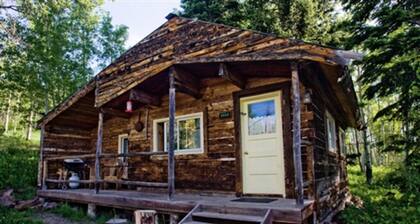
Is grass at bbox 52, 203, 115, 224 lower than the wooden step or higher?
lower

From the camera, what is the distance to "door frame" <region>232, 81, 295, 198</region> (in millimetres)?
5445

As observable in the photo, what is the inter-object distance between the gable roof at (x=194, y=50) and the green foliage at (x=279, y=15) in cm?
612

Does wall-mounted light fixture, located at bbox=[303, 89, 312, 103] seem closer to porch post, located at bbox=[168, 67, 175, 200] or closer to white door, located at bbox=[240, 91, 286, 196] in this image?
white door, located at bbox=[240, 91, 286, 196]

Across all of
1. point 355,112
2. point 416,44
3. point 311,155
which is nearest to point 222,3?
point 355,112

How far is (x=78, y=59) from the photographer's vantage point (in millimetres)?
18969

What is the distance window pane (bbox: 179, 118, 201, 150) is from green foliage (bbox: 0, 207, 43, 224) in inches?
128

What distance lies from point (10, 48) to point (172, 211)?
40.6 feet

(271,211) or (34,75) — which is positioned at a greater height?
(34,75)

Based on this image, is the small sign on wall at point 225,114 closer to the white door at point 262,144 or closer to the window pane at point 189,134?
the white door at point 262,144

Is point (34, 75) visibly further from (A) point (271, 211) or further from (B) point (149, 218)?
(A) point (271, 211)

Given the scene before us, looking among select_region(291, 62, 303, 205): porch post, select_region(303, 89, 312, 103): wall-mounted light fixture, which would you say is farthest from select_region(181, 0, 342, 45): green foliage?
select_region(291, 62, 303, 205): porch post

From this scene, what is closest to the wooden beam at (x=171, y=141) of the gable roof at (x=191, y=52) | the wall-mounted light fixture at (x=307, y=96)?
the gable roof at (x=191, y=52)

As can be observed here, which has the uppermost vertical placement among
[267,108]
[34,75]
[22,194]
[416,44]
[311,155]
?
[34,75]

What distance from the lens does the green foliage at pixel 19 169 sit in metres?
9.32
